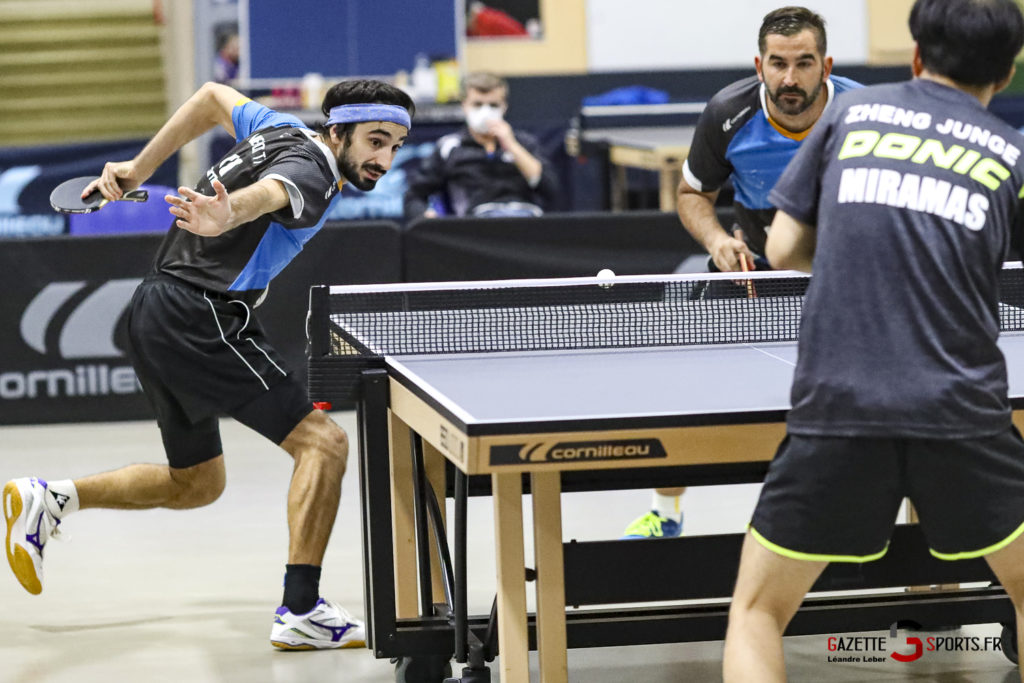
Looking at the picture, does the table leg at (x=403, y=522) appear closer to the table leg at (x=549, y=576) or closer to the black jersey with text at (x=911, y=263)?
the table leg at (x=549, y=576)

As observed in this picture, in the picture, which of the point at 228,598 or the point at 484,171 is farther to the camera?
the point at 484,171

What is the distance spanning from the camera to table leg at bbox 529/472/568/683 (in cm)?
326

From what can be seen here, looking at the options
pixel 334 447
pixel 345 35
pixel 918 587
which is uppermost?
pixel 345 35

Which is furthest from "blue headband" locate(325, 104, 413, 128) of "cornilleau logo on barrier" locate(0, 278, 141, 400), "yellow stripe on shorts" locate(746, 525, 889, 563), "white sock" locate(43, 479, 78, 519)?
"cornilleau logo on barrier" locate(0, 278, 141, 400)

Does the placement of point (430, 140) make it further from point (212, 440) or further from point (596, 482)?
point (596, 482)

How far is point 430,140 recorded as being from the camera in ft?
37.3

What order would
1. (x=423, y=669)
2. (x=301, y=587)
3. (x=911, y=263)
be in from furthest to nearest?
(x=301, y=587), (x=423, y=669), (x=911, y=263)

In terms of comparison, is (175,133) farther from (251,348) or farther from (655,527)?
(655,527)

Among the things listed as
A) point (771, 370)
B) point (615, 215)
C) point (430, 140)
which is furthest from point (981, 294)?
point (430, 140)

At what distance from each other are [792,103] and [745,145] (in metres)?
0.27

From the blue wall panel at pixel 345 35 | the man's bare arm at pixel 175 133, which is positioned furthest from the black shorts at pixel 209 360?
the blue wall panel at pixel 345 35

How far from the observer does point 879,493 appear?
8.83 feet

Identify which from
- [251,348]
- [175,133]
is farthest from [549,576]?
[175,133]

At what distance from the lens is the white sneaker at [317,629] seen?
4.29 metres
